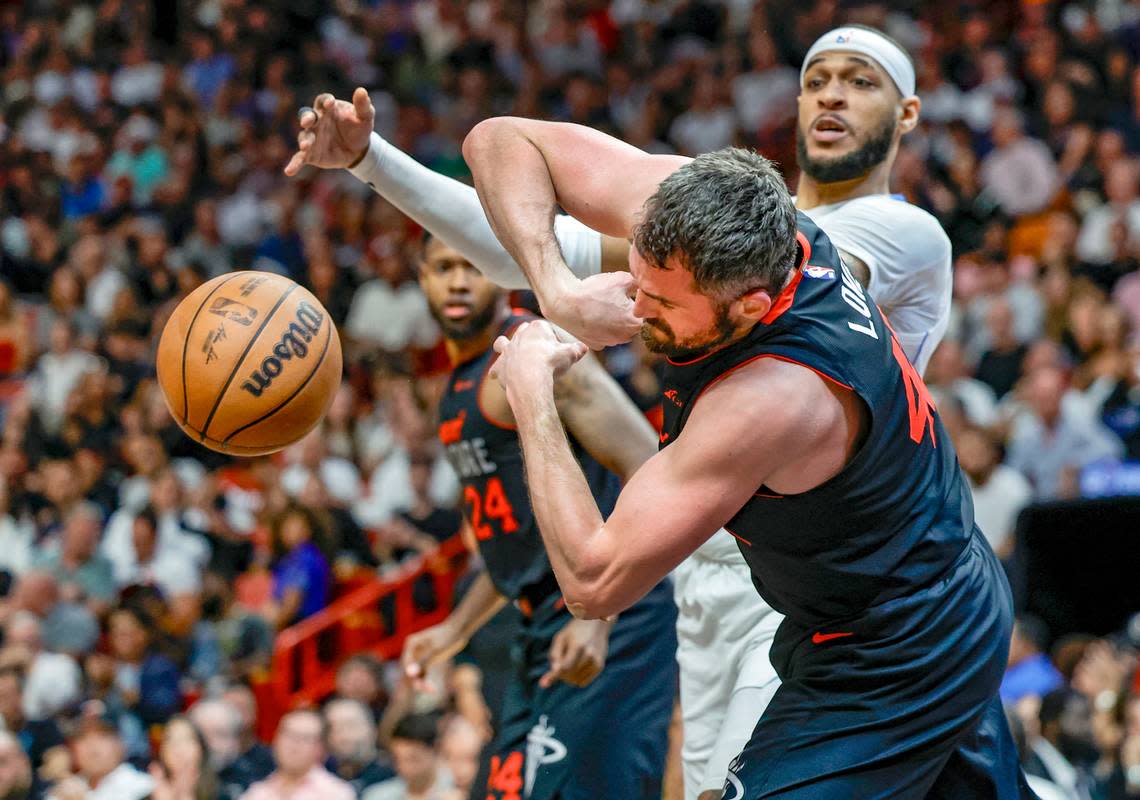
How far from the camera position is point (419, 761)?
268 inches

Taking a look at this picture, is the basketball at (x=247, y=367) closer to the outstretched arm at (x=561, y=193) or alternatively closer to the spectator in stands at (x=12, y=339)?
the outstretched arm at (x=561, y=193)

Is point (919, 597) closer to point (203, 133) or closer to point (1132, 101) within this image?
point (1132, 101)

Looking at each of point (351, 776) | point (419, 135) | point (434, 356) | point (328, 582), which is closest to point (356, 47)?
point (419, 135)

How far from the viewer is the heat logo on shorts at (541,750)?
179 inches

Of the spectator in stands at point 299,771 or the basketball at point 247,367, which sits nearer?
the basketball at point 247,367

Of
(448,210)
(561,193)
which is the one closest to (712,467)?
(561,193)

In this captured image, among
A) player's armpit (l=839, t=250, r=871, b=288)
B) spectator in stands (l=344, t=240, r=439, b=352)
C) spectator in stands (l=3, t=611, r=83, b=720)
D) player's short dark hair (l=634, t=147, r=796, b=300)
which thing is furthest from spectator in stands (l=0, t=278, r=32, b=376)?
player's short dark hair (l=634, t=147, r=796, b=300)

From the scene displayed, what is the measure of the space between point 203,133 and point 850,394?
1315 centimetres

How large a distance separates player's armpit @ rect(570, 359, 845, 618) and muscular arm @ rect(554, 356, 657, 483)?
1434 millimetres

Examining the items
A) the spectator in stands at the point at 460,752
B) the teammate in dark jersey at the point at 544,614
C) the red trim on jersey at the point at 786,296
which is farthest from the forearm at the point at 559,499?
the spectator in stands at the point at 460,752

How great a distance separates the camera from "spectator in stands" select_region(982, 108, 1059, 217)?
10.7m

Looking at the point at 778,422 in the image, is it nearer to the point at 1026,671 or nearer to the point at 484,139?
the point at 484,139

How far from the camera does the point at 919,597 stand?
312 cm

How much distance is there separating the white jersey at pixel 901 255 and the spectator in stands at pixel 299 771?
12.5 feet
